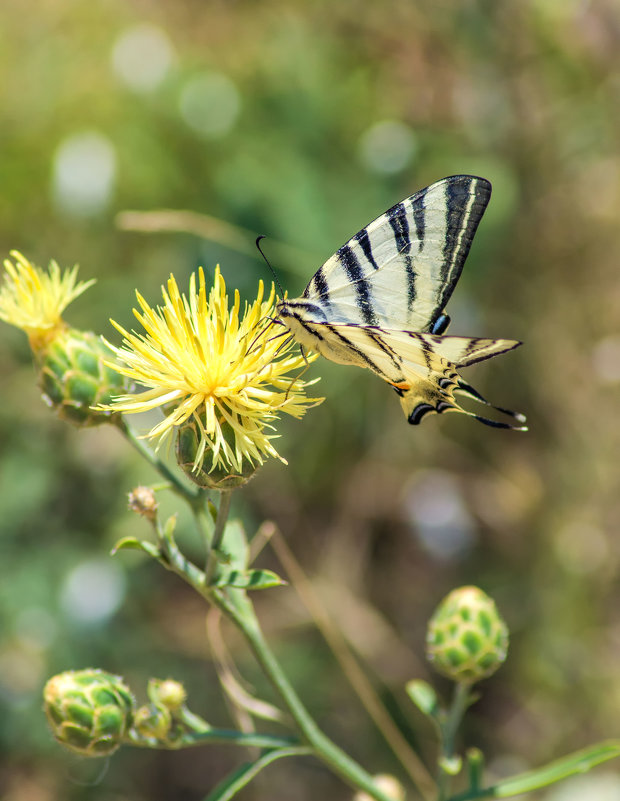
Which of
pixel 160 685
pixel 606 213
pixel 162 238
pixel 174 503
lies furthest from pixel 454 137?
pixel 160 685

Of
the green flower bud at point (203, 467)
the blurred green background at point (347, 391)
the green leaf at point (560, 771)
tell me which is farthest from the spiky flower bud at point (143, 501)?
the blurred green background at point (347, 391)

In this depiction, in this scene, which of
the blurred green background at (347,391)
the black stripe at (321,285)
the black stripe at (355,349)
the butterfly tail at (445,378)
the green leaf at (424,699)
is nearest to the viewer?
the butterfly tail at (445,378)

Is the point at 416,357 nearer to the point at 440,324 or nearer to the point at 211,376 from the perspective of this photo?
the point at 440,324

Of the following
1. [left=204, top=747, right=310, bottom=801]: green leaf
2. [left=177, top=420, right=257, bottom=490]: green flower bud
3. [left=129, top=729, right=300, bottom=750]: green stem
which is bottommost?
[left=204, top=747, right=310, bottom=801]: green leaf

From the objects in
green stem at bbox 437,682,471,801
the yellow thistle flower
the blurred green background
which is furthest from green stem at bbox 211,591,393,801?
the blurred green background

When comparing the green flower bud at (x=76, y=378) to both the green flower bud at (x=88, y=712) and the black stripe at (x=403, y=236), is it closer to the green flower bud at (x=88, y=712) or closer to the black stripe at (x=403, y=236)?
the green flower bud at (x=88, y=712)

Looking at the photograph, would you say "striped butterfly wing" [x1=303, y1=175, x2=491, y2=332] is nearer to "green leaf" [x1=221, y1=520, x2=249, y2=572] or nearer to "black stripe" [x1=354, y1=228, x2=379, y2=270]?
"black stripe" [x1=354, y1=228, x2=379, y2=270]
